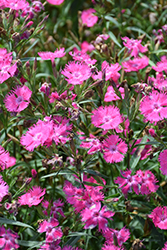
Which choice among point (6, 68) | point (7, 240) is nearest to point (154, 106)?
point (6, 68)

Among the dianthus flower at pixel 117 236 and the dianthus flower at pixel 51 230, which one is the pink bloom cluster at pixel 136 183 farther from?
the dianthus flower at pixel 51 230

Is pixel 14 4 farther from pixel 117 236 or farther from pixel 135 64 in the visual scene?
pixel 117 236

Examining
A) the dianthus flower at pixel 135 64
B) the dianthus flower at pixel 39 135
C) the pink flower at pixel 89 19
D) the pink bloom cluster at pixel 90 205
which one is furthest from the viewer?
the pink flower at pixel 89 19

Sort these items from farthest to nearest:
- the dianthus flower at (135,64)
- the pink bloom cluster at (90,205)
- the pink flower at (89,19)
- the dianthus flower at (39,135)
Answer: the pink flower at (89,19), the dianthus flower at (135,64), the pink bloom cluster at (90,205), the dianthus flower at (39,135)

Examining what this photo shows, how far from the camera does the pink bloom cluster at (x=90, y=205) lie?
1.33 m

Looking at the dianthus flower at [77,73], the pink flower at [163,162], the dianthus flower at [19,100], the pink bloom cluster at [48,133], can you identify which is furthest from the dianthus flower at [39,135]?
the pink flower at [163,162]

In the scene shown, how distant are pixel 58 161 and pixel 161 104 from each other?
478 mm

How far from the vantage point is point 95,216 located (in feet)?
4.37

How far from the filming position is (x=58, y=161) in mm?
1281

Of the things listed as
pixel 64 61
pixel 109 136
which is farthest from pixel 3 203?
pixel 64 61

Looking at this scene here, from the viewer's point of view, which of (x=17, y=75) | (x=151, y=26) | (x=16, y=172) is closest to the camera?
(x=17, y=75)

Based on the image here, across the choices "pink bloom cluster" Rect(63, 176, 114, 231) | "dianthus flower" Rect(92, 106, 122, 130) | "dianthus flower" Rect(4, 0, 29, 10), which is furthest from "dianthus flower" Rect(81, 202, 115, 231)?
"dianthus flower" Rect(4, 0, 29, 10)

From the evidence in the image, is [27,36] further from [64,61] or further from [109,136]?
[64,61]

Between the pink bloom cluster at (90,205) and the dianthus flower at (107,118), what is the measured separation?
0.29 m
